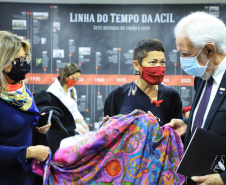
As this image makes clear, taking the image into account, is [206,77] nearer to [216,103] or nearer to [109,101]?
[216,103]

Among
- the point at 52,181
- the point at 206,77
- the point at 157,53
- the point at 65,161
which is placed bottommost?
the point at 52,181

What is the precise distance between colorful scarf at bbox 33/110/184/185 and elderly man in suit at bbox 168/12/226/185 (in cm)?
21

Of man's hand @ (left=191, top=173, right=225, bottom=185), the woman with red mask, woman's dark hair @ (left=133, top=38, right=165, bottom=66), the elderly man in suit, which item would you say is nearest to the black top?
the woman with red mask

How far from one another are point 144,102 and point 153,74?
225 millimetres

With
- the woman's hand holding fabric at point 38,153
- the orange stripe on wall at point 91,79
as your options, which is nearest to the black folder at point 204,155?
the woman's hand holding fabric at point 38,153

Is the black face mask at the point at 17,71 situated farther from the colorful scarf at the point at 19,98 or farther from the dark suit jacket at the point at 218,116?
the dark suit jacket at the point at 218,116

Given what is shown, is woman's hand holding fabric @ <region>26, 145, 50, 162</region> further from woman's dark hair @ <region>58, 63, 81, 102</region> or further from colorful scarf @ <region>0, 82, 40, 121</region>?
woman's dark hair @ <region>58, 63, 81, 102</region>

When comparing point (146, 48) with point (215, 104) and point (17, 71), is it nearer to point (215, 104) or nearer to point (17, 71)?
point (215, 104)

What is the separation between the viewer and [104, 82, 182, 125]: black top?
7.52 ft

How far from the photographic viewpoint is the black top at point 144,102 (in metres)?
2.29

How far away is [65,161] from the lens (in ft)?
5.84

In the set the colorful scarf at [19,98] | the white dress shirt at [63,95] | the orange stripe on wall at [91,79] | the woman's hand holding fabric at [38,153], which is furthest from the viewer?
the orange stripe on wall at [91,79]

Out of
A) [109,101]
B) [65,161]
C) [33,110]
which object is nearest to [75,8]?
[109,101]

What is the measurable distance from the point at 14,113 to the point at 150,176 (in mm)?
946
